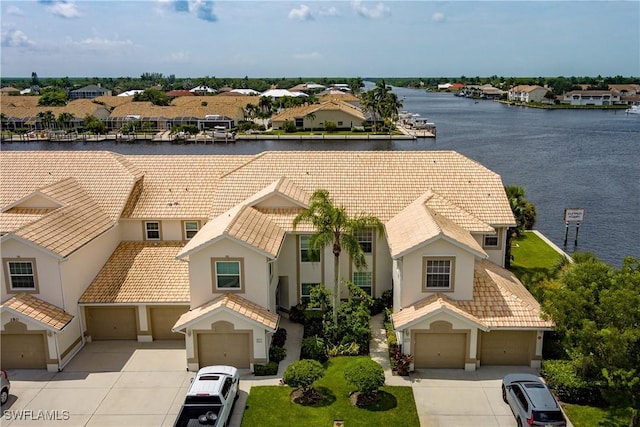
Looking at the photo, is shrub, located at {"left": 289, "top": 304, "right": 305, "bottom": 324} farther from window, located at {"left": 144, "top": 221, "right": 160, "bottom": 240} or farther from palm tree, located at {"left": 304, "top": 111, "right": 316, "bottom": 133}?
palm tree, located at {"left": 304, "top": 111, "right": 316, "bottom": 133}

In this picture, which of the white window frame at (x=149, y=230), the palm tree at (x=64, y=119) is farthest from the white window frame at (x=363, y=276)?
the palm tree at (x=64, y=119)

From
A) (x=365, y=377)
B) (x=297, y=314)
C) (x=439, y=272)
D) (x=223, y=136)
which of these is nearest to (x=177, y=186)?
(x=297, y=314)

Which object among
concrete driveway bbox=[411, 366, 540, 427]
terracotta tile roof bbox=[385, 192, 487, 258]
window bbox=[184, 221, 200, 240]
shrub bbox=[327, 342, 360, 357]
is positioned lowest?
concrete driveway bbox=[411, 366, 540, 427]

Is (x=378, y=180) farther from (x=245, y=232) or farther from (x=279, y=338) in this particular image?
(x=279, y=338)

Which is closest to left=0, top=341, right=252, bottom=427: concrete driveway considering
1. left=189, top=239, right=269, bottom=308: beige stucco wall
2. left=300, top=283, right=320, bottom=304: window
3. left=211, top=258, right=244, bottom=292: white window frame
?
left=189, top=239, right=269, bottom=308: beige stucco wall

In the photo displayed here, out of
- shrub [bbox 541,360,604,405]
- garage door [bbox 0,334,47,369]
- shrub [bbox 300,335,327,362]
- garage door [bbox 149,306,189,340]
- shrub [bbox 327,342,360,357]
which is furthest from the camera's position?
garage door [bbox 149,306,189,340]

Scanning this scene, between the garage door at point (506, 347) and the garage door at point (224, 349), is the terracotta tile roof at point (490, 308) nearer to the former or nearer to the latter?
the garage door at point (506, 347)
